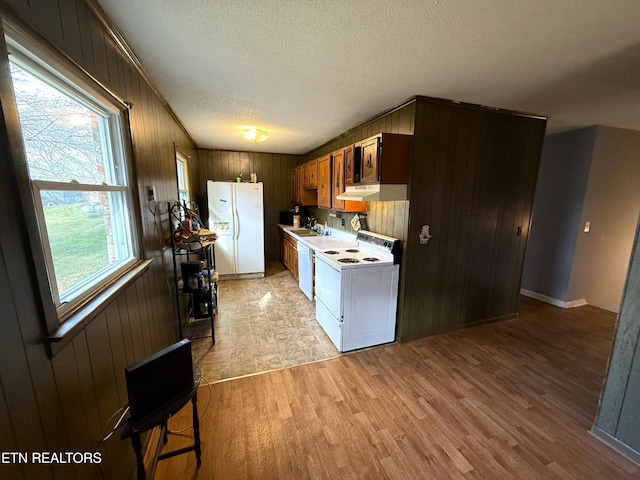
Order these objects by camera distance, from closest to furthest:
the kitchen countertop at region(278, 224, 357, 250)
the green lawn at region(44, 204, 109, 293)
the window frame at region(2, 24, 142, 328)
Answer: the window frame at region(2, 24, 142, 328)
the green lawn at region(44, 204, 109, 293)
the kitchen countertop at region(278, 224, 357, 250)

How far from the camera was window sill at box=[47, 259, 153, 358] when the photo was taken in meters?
0.83

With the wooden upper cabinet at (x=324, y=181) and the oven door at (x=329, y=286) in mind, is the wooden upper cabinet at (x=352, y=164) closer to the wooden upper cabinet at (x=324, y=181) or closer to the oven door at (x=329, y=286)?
the wooden upper cabinet at (x=324, y=181)

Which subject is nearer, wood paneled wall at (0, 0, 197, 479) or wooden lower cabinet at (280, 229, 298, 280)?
wood paneled wall at (0, 0, 197, 479)

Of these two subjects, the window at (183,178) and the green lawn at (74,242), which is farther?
the window at (183,178)

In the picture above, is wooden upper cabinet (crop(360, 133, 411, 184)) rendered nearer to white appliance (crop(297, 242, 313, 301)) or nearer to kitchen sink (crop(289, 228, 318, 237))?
white appliance (crop(297, 242, 313, 301))

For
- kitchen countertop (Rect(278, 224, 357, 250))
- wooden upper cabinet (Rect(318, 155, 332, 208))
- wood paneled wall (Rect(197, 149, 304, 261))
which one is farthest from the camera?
wood paneled wall (Rect(197, 149, 304, 261))

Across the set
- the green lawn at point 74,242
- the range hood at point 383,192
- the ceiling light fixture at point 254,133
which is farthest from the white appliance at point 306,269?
the green lawn at point 74,242

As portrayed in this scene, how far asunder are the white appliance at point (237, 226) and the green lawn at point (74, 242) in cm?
325

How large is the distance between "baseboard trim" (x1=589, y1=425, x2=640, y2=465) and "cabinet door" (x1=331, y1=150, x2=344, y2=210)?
290 centimetres

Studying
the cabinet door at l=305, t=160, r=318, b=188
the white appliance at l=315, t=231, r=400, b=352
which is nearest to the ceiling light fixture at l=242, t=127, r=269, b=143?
the cabinet door at l=305, t=160, r=318, b=188

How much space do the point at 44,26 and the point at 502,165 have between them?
11.9ft

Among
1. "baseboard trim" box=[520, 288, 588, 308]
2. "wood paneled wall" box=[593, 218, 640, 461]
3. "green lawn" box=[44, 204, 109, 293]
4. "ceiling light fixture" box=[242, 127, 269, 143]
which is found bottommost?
"baseboard trim" box=[520, 288, 588, 308]

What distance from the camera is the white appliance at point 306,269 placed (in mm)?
3661

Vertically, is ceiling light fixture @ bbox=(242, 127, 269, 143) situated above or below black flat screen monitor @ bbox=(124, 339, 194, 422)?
above
